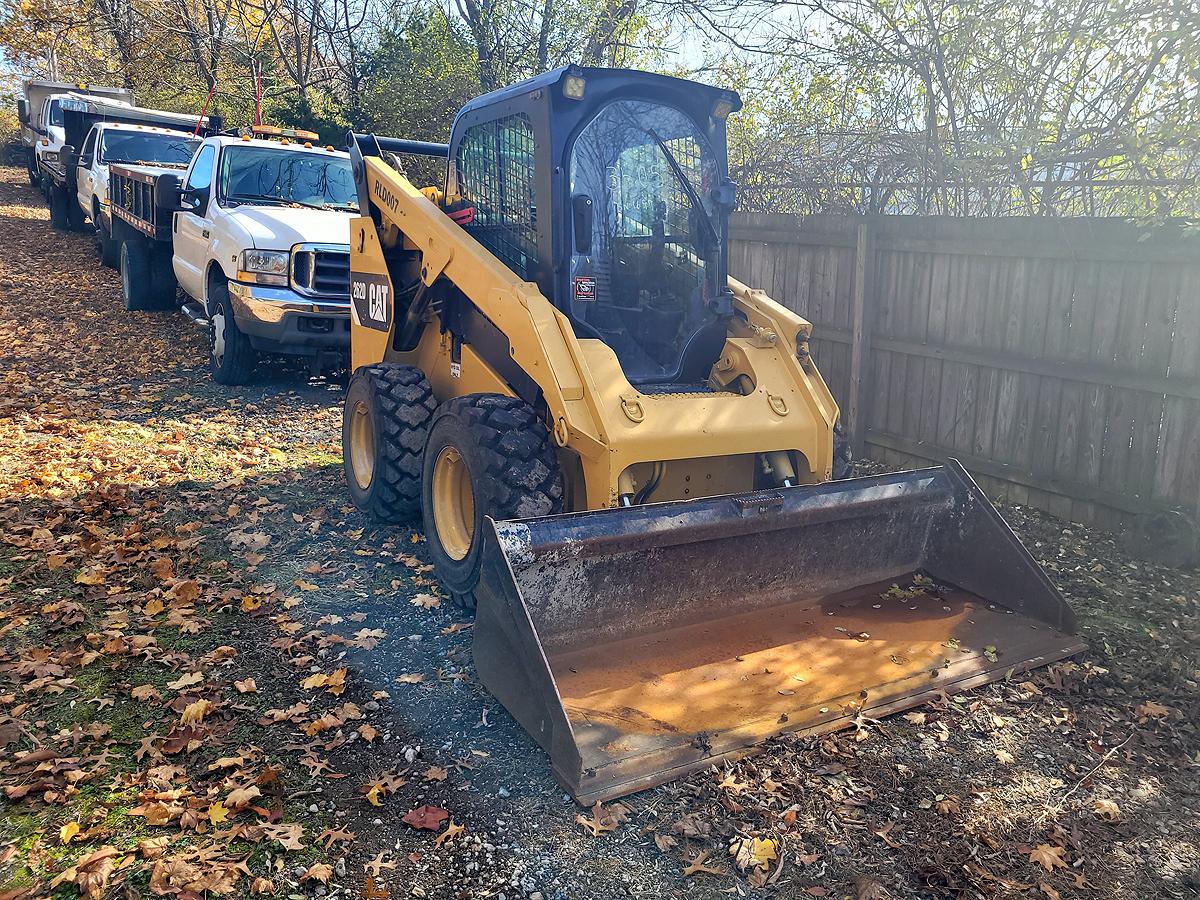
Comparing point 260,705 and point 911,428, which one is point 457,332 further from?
point 911,428

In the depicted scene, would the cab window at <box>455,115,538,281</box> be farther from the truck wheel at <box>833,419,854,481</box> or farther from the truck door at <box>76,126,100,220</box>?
the truck door at <box>76,126,100,220</box>

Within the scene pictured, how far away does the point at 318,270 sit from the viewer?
9320mm

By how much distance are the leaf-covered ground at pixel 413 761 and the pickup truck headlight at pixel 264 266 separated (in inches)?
133

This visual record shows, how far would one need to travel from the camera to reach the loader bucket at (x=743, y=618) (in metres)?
3.89

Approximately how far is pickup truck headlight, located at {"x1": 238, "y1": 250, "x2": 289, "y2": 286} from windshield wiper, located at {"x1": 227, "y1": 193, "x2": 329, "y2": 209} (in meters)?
1.22

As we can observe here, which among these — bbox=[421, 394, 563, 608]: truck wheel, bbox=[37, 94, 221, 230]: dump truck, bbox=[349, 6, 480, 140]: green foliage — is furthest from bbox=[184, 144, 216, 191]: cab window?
bbox=[421, 394, 563, 608]: truck wheel

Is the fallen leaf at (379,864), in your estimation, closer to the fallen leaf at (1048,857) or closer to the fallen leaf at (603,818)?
the fallen leaf at (603,818)

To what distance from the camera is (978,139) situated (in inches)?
320

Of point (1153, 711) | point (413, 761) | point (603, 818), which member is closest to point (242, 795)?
point (413, 761)

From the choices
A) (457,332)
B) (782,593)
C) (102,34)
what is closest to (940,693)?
(782,593)

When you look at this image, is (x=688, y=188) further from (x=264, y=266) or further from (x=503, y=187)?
(x=264, y=266)

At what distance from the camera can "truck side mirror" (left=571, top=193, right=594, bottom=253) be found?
17.1 feet

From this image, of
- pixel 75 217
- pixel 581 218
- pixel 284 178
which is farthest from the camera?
pixel 75 217

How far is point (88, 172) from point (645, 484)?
565 inches
